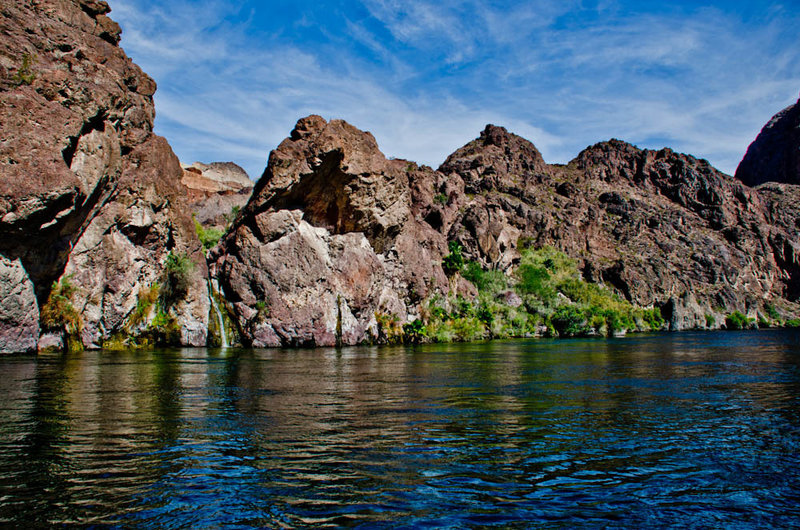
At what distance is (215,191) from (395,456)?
111682mm

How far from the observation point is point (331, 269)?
186ft

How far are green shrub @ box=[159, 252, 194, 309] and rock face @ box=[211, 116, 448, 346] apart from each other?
402cm

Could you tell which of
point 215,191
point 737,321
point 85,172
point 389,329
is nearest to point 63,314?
point 85,172

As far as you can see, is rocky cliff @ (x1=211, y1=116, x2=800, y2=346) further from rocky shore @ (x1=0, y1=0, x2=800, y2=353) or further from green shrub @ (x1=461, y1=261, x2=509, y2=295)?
green shrub @ (x1=461, y1=261, x2=509, y2=295)

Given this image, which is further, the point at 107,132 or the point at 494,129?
the point at 494,129

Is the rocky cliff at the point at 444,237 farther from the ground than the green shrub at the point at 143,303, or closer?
farther from the ground

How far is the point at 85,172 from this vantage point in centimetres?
3731

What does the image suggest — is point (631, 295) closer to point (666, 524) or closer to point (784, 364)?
point (784, 364)

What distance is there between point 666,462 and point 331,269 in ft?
162

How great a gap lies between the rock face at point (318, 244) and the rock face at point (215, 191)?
2748cm

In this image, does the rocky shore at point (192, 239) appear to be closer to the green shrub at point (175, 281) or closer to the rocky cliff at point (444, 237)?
the green shrub at point (175, 281)

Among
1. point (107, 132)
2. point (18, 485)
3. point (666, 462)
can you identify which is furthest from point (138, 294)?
point (666, 462)

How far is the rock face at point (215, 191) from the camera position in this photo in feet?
315

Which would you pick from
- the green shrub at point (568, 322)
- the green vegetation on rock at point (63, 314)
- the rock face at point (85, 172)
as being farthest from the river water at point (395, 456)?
the green shrub at point (568, 322)
